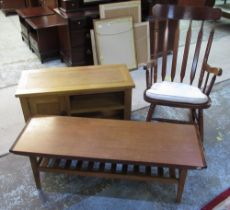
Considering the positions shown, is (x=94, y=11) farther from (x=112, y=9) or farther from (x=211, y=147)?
(x=211, y=147)

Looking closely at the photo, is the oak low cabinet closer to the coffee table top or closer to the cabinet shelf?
the cabinet shelf

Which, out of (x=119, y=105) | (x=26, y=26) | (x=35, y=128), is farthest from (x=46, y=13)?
(x=35, y=128)

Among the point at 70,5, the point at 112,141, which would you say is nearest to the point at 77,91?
the point at 112,141

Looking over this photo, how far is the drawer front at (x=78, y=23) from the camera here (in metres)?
2.66

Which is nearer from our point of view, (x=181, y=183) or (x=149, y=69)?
(x=181, y=183)

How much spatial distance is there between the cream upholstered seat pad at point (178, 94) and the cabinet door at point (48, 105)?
0.63 m

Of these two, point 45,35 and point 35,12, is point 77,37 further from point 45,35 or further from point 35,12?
point 35,12

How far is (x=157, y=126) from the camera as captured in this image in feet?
4.98

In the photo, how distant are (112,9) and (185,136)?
185 centimetres

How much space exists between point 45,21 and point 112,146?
89.3 inches

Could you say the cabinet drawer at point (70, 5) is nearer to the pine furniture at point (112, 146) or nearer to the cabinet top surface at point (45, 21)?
the cabinet top surface at point (45, 21)

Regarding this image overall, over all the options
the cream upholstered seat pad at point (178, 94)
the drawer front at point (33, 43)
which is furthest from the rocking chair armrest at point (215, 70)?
the drawer front at point (33, 43)

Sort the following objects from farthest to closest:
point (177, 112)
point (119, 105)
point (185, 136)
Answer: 1. point (177, 112)
2. point (119, 105)
3. point (185, 136)

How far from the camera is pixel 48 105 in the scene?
1.84 metres
